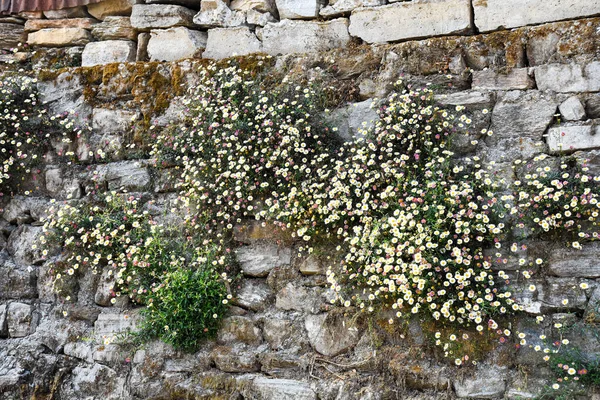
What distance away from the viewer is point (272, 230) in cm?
418

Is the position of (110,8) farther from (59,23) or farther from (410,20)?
(410,20)

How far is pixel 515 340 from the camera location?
11.2ft

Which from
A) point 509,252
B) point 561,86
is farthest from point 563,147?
point 509,252

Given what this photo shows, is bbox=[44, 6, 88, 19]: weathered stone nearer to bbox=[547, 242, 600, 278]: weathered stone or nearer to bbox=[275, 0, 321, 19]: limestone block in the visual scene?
bbox=[275, 0, 321, 19]: limestone block

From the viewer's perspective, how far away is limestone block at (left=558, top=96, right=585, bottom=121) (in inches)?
148

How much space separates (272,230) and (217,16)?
206 centimetres

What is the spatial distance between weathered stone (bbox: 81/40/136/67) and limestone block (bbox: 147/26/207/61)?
0.21m

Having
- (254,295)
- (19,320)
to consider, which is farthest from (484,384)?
(19,320)

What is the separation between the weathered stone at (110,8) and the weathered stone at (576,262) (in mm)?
4096

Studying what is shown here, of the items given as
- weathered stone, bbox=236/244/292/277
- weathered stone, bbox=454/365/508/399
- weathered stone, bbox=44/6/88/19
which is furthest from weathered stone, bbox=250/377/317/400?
weathered stone, bbox=44/6/88/19

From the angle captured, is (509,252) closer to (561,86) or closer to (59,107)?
(561,86)

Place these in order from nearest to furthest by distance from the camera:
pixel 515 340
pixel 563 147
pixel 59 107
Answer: pixel 515 340
pixel 563 147
pixel 59 107

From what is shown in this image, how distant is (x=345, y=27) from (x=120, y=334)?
288cm

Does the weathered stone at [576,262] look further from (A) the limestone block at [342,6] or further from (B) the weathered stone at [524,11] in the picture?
(A) the limestone block at [342,6]
